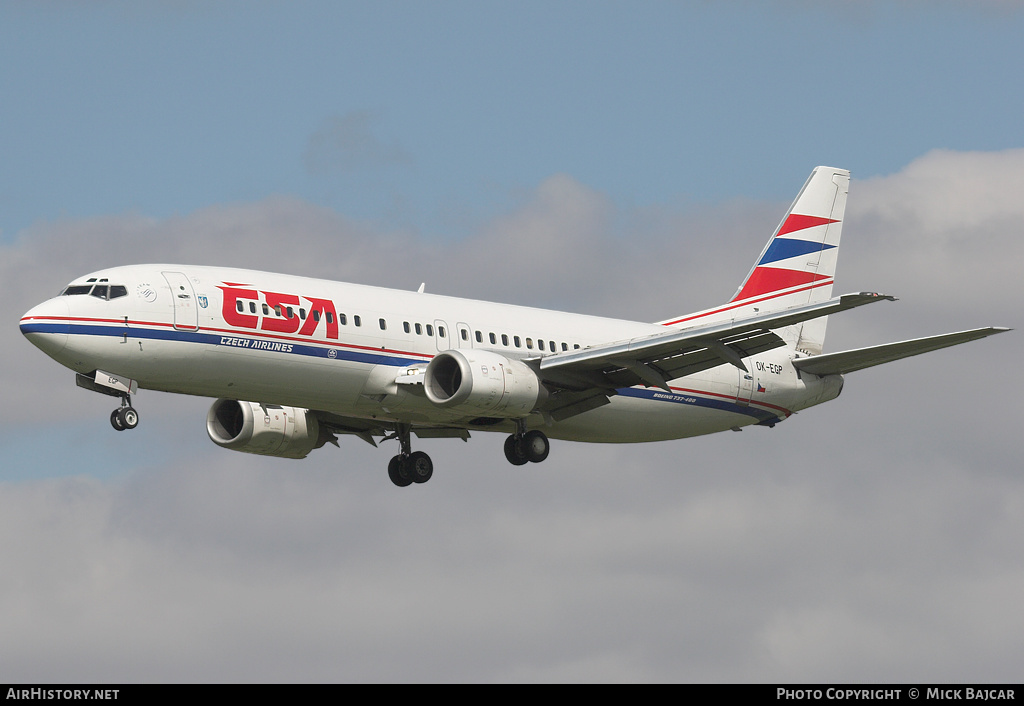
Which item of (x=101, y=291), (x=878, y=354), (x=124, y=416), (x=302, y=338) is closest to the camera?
(x=124, y=416)

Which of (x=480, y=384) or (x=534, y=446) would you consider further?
(x=534, y=446)

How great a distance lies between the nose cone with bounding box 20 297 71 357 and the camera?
40.6 metres

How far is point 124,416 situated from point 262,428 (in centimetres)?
843

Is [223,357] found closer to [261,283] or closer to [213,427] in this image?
[261,283]

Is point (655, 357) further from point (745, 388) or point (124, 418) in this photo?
point (124, 418)

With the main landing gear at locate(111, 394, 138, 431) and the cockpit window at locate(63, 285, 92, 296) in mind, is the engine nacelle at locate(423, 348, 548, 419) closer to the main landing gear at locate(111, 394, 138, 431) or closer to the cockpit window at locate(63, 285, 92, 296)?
the main landing gear at locate(111, 394, 138, 431)

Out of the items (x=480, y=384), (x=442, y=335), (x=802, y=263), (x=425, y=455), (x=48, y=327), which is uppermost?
(x=802, y=263)

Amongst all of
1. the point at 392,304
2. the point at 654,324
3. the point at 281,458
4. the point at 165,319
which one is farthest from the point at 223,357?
the point at 654,324

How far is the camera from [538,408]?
46781 mm

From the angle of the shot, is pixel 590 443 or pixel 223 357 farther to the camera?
pixel 590 443

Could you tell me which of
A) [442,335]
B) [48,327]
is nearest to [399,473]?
[442,335]

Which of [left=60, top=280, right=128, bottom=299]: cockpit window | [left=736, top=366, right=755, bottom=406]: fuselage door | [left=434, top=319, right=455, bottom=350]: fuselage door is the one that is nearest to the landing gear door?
[left=60, top=280, right=128, bottom=299]: cockpit window

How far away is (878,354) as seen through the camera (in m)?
49.0
